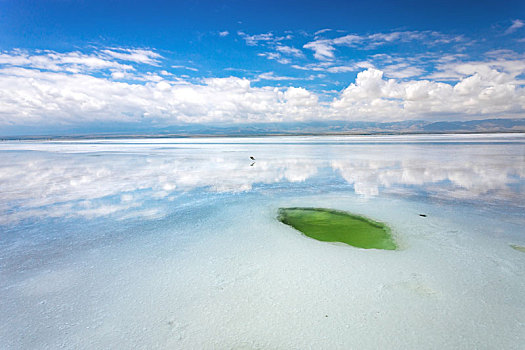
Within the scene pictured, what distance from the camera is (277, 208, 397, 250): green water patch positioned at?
5297 millimetres

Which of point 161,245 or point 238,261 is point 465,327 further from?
point 161,245

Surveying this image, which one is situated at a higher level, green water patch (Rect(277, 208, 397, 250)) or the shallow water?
the shallow water

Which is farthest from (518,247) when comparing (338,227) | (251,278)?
(251,278)

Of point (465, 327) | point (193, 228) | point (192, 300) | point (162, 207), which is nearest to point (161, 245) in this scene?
point (193, 228)

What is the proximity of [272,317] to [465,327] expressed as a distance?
1.97 metres

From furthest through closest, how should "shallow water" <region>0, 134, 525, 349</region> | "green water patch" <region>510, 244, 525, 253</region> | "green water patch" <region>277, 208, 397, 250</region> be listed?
"green water patch" <region>277, 208, 397, 250</region>, "green water patch" <region>510, 244, 525, 253</region>, "shallow water" <region>0, 134, 525, 349</region>

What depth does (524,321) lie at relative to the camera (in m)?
2.96

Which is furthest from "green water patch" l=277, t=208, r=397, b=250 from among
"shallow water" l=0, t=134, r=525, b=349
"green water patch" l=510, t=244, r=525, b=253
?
"green water patch" l=510, t=244, r=525, b=253

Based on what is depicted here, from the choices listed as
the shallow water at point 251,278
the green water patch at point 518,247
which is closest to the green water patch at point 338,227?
the shallow water at point 251,278

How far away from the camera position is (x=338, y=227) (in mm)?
6125

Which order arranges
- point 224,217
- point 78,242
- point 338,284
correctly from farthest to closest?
1. point 224,217
2. point 78,242
3. point 338,284

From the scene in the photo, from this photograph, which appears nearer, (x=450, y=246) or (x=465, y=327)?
(x=465, y=327)

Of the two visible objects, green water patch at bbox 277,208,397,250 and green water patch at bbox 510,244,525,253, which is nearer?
green water patch at bbox 510,244,525,253

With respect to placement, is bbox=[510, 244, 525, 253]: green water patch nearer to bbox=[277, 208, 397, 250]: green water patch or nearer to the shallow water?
the shallow water
